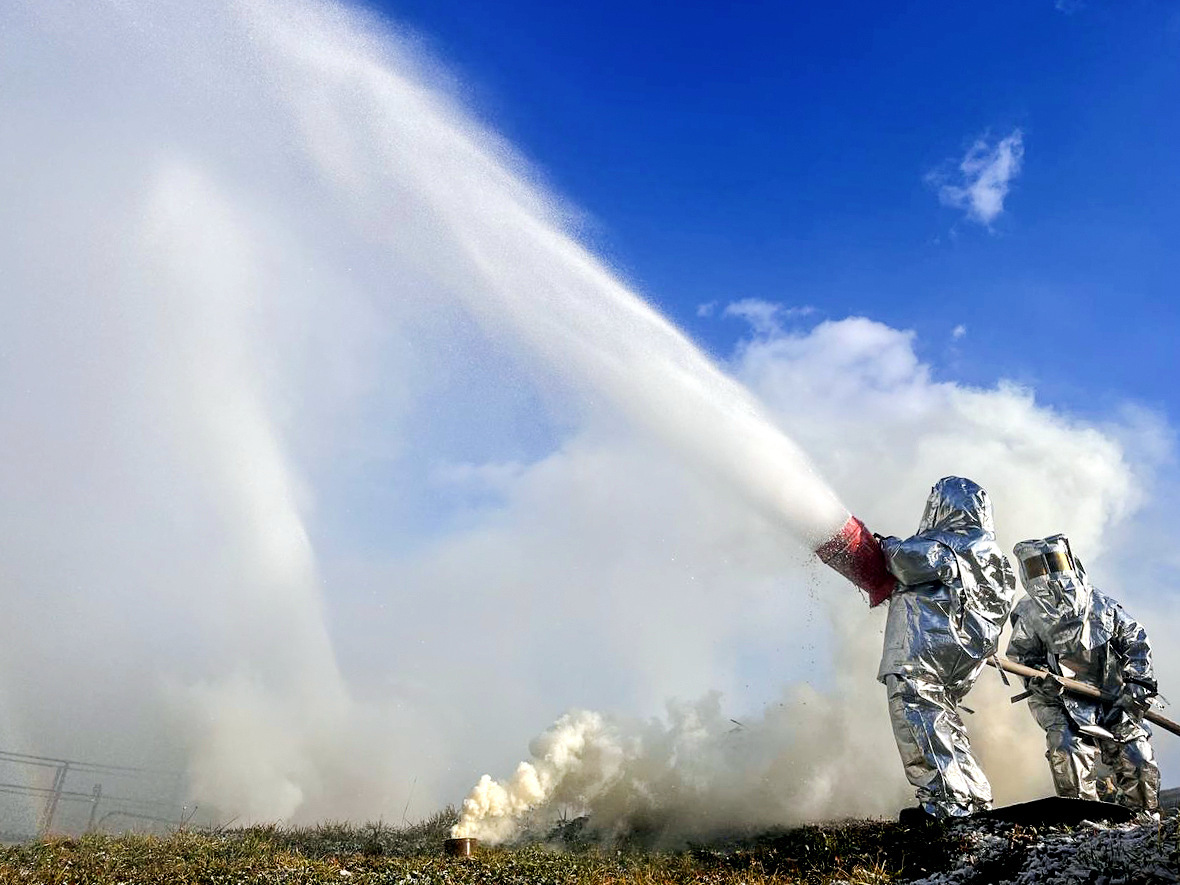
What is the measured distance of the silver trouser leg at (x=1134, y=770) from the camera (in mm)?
14766

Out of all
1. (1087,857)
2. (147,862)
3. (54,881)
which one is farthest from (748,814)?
(54,881)

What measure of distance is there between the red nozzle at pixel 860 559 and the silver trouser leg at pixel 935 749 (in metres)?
1.57

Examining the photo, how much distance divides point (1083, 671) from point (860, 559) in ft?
19.6

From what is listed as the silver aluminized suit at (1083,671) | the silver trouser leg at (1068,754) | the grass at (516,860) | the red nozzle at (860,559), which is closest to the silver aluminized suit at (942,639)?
the red nozzle at (860,559)

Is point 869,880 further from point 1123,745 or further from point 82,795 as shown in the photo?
point 82,795

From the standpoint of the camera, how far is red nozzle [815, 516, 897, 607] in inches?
514

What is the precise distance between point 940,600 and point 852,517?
1802 millimetres

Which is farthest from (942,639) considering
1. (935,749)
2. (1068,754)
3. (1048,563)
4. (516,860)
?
(516,860)

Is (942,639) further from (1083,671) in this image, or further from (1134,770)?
(1134,770)

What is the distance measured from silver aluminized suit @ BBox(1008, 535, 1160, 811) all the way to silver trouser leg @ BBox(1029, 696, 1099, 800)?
2cm

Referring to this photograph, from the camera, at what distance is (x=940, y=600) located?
12664 mm

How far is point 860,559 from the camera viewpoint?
13.3 m

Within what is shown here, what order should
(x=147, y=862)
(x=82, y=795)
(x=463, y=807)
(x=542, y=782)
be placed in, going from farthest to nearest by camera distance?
(x=82, y=795) → (x=542, y=782) → (x=463, y=807) → (x=147, y=862)

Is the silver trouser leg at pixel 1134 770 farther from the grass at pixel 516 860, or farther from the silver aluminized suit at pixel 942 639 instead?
the grass at pixel 516 860
